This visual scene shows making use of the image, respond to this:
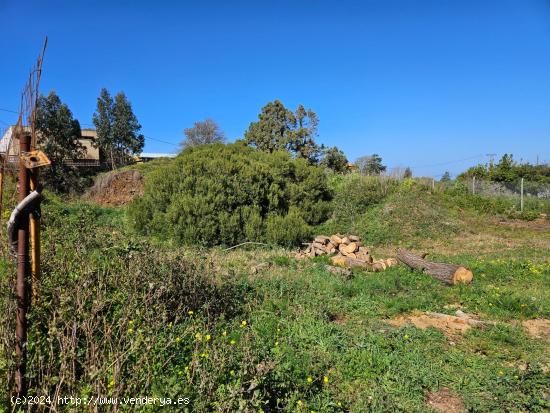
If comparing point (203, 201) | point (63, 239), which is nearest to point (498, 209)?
point (203, 201)

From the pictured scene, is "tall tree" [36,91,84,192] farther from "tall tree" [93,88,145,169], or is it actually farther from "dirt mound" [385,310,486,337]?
"dirt mound" [385,310,486,337]

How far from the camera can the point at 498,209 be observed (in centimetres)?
1634

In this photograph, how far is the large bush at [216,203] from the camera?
10109 millimetres

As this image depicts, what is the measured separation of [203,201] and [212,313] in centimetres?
607

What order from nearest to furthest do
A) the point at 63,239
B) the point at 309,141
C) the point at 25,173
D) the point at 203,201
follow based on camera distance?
1. the point at 25,173
2. the point at 63,239
3. the point at 203,201
4. the point at 309,141

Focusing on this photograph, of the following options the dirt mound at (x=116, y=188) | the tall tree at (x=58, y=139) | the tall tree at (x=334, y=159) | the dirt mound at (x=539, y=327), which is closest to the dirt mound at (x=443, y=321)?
the dirt mound at (x=539, y=327)

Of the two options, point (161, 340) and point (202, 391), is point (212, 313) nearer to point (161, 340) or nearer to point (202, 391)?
point (161, 340)

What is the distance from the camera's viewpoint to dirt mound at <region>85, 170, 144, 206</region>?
20.0m

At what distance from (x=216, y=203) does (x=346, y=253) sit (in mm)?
3882

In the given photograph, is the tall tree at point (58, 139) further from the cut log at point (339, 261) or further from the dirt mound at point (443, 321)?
the dirt mound at point (443, 321)

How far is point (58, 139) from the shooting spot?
20.8m

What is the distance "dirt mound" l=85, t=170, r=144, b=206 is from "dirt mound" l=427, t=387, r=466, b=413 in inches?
739

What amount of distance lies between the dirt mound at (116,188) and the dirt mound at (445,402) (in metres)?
18.8

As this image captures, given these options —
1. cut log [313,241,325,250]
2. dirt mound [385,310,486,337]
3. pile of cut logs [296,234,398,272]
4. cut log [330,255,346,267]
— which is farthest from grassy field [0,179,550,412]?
cut log [313,241,325,250]
